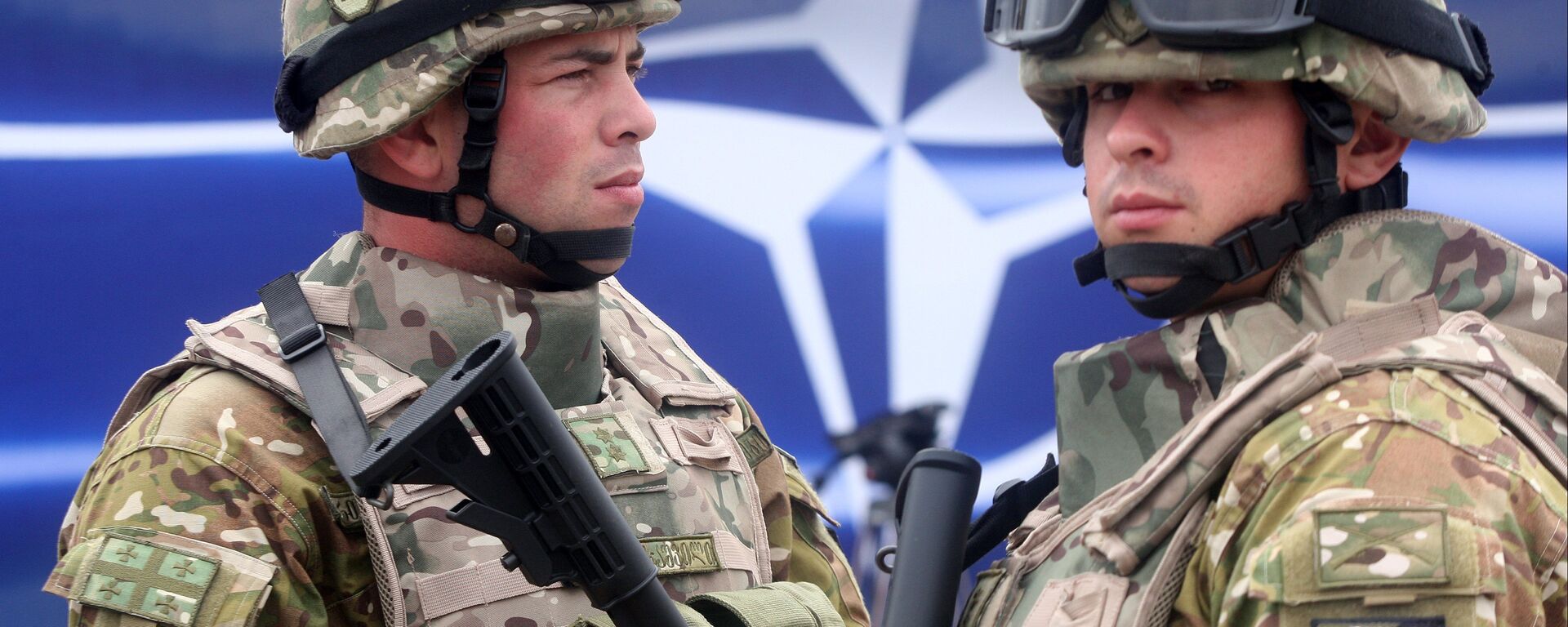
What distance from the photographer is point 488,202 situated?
8.44 feet

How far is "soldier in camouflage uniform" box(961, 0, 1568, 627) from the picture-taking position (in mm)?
1682

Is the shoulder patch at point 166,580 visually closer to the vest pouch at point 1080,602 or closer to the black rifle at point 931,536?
the black rifle at point 931,536

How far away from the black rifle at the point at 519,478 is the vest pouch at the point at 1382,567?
33.9 inches

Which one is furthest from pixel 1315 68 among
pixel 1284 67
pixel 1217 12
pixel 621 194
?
pixel 621 194

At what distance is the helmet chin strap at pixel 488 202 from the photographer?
2.57 metres

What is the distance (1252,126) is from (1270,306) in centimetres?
25

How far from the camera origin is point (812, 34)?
5.21 m

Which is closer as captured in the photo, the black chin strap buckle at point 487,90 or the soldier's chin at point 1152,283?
the soldier's chin at point 1152,283

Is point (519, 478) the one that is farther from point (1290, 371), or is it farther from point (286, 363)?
point (1290, 371)

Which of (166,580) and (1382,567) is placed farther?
(166,580)

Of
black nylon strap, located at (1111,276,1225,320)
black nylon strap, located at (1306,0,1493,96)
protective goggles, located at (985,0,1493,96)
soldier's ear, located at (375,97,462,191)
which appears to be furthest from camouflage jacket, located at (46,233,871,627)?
black nylon strap, located at (1306,0,1493,96)

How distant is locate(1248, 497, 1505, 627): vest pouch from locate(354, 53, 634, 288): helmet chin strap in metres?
1.30

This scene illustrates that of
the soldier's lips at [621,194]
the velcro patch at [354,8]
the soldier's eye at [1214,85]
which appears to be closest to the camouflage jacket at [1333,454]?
the soldier's eye at [1214,85]

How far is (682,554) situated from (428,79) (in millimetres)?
882
